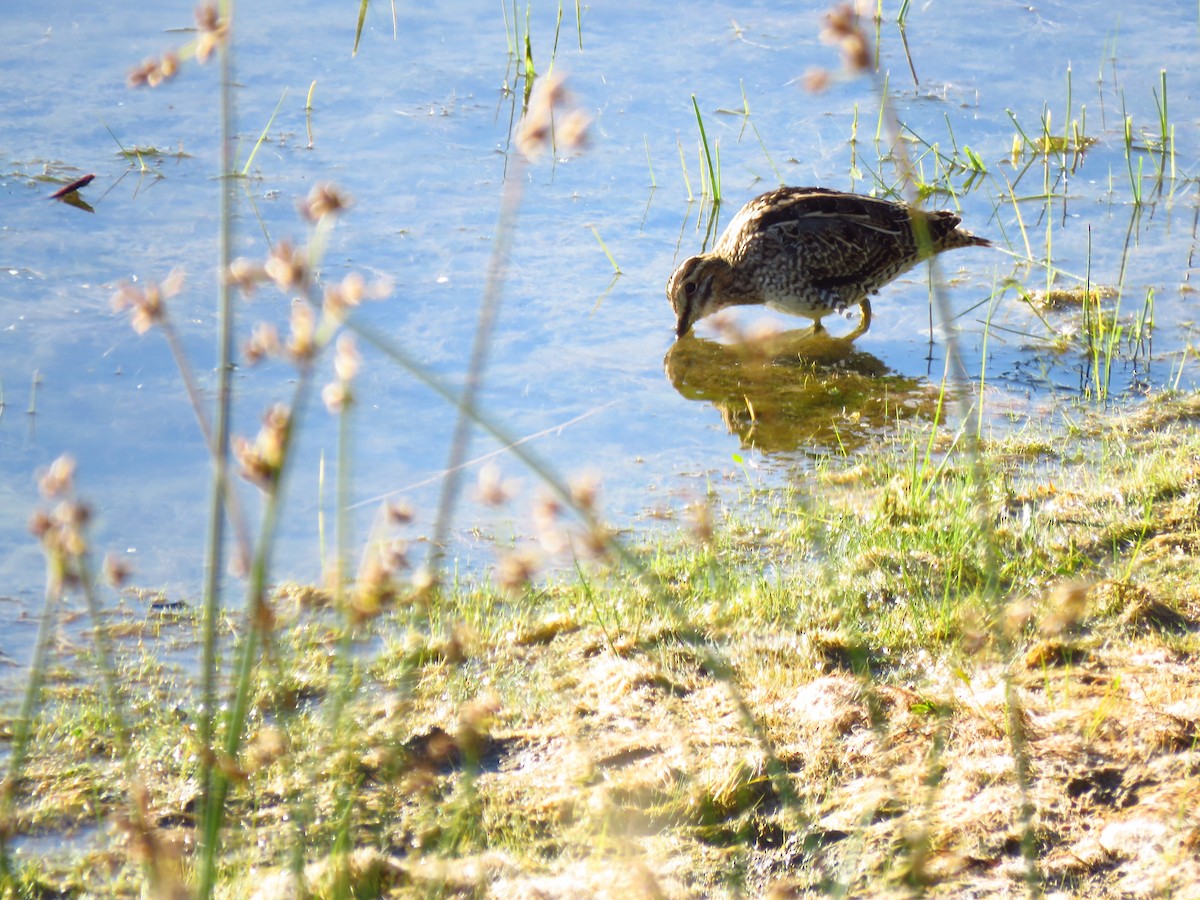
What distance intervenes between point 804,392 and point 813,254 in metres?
1.06

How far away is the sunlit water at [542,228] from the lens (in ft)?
20.4

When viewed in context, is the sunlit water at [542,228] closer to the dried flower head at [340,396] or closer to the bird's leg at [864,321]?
the bird's leg at [864,321]

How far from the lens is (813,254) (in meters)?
7.97

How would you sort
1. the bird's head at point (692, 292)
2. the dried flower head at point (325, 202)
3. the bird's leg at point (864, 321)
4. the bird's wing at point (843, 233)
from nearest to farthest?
the dried flower head at point (325, 202) → the bird's head at point (692, 292) → the bird's wing at point (843, 233) → the bird's leg at point (864, 321)

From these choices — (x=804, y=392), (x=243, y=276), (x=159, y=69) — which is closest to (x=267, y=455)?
(x=243, y=276)

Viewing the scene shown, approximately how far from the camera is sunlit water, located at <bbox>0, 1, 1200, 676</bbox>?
6.21 m

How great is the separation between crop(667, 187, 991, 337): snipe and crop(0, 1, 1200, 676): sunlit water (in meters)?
0.27

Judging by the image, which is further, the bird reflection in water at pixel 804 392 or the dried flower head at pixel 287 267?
the bird reflection in water at pixel 804 392

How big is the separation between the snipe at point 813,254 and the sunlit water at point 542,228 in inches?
10.7

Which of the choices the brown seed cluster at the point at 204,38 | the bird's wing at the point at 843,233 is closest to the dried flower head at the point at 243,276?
the brown seed cluster at the point at 204,38

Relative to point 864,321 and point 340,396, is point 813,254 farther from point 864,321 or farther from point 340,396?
point 340,396

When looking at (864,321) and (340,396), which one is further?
(864,321)

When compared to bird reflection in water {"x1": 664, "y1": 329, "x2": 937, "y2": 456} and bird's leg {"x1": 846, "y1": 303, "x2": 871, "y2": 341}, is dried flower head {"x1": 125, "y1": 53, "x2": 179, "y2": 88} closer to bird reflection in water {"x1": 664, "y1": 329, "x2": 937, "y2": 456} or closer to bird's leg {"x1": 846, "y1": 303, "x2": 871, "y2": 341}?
bird reflection in water {"x1": 664, "y1": 329, "x2": 937, "y2": 456}

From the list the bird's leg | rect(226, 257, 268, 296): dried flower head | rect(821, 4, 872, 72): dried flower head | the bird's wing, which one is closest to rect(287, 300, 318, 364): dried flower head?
rect(226, 257, 268, 296): dried flower head
